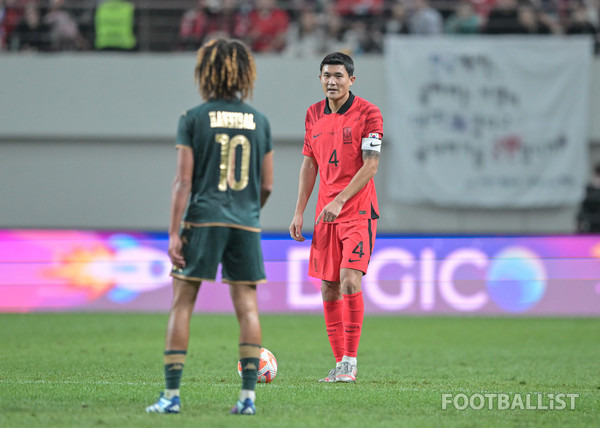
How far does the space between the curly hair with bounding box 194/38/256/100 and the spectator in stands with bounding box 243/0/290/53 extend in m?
11.1

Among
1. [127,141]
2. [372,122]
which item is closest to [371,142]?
[372,122]

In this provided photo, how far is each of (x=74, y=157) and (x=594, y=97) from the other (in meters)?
9.20

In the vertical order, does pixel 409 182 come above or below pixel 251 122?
below

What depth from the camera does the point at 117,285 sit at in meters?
13.6

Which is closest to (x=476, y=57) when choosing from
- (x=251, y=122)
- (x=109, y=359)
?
(x=109, y=359)

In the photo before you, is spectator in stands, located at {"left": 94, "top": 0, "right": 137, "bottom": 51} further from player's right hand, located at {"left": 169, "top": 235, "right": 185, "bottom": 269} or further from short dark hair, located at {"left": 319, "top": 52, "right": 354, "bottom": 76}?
player's right hand, located at {"left": 169, "top": 235, "right": 185, "bottom": 269}

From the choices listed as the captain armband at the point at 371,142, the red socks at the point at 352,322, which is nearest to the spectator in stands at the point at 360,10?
the captain armband at the point at 371,142

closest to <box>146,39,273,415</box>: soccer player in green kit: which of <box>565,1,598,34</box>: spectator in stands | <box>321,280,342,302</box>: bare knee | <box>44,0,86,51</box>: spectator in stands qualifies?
<box>321,280,342,302</box>: bare knee

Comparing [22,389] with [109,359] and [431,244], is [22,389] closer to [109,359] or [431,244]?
[109,359]

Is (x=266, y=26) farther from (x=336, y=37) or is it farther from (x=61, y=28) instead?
(x=61, y=28)

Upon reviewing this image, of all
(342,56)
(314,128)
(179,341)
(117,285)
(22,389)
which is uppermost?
(342,56)

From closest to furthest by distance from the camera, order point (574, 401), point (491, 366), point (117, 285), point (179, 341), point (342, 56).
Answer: point (179, 341) < point (574, 401) < point (342, 56) < point (491, 366) < point (117, 285)

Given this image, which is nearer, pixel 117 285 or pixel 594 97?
pixel 117 285

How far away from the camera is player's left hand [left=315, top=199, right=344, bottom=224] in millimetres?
6398
